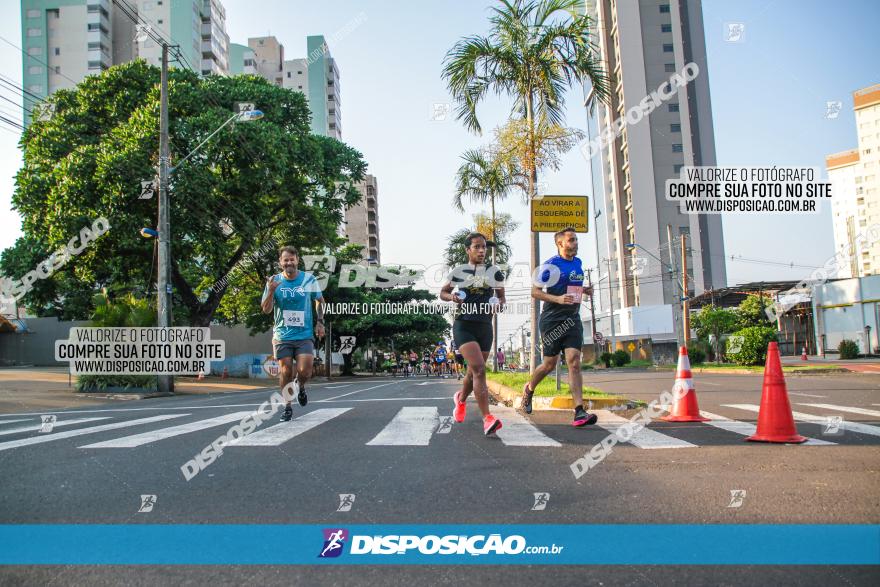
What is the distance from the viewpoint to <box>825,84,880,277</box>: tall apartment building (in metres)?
93.5

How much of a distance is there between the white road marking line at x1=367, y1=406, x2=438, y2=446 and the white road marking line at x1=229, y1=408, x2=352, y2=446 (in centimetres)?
85

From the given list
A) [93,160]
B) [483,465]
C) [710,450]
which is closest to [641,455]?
[710,450]

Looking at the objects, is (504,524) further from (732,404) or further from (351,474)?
(732,404)

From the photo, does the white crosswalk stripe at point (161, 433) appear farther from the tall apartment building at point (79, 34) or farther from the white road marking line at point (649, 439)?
the tall apartment building at point (79, 34)

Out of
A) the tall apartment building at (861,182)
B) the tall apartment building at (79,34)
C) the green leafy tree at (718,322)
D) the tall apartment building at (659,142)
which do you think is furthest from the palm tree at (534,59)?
the tall apartment building at (861,182)

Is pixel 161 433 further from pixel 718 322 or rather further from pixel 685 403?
pixel 718 322

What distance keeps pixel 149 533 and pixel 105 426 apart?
19.0 feet

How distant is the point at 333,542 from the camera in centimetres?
281

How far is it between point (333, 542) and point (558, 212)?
345 inches

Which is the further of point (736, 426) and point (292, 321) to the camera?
point (292, 321)

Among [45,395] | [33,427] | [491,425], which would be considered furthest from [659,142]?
[33,427]

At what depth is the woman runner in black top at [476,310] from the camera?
20.8 ft

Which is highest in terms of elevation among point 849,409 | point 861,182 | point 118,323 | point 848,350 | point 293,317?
point 861,182

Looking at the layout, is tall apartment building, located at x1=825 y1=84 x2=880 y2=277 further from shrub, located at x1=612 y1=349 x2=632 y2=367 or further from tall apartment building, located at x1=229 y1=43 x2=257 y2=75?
tall apartment building, located at x1=229 y1=43 x2=257 y2=75
